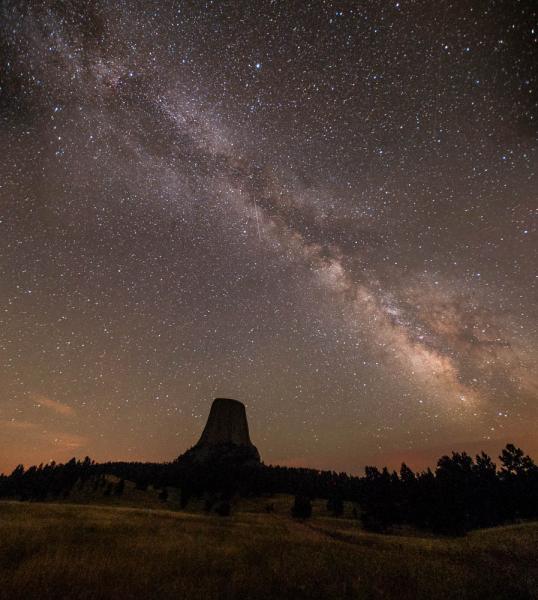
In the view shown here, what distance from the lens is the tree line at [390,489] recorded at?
4722 centimetres

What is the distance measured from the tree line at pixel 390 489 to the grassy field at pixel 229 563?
580 inches

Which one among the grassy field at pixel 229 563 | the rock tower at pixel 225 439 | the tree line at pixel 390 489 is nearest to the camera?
the grassy field at pixel 229 563

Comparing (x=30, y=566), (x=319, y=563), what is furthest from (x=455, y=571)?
(x=30, y=566)

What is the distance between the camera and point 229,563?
21.5 metres

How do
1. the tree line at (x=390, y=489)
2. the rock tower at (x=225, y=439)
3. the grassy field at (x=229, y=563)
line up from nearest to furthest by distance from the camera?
the grassy field at (x=229, y=563) < the tree line at (x=390, y=489) < the rock tower at (x=225, y=439)

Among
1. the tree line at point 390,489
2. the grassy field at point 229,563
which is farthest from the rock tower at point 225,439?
the grassy field at point 229,563

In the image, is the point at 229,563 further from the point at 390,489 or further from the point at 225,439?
the point at 225,439

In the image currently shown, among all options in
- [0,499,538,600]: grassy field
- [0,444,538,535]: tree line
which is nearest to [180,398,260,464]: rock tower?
[0,444,538,535]: tree line

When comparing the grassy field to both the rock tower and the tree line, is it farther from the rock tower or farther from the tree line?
the rock tower

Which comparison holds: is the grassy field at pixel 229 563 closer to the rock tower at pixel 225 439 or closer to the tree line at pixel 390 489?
the tree line at pixel 390 489

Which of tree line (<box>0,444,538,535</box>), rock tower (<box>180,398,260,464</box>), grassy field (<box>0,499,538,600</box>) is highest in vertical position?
rock tower (<box>180,398,260,464</box>)

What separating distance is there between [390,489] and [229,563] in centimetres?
4088

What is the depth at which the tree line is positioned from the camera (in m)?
47.2

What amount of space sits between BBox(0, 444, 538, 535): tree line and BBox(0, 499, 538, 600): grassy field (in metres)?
14.7
